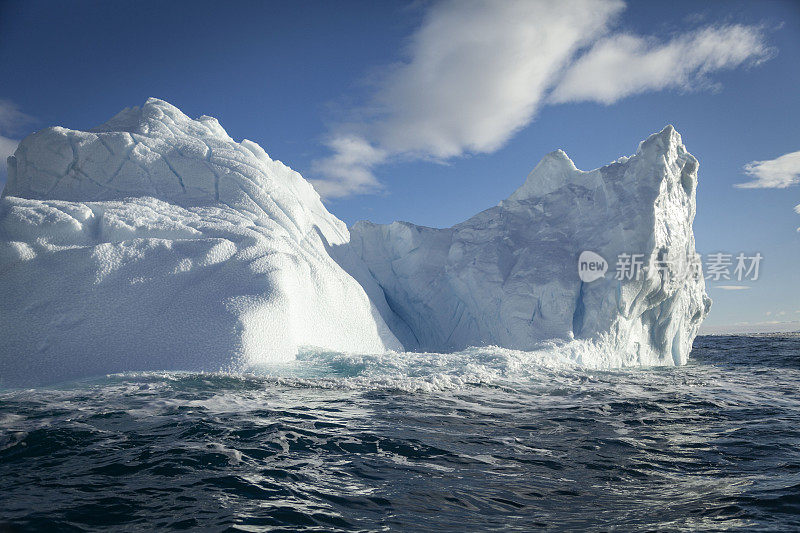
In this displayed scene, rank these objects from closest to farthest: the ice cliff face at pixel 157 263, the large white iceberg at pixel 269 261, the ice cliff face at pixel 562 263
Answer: the ice cliff face at pixel 157 263
the large white iceberg at pixel 269 261
the ice cliff face at pixel 562 263

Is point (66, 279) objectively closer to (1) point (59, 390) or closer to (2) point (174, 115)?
(1) point (59, 390)

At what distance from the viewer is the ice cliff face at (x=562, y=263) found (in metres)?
13.8

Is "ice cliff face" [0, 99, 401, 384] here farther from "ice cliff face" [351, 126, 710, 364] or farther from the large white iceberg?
"ice cliff face" [351, 126, 710, 364]

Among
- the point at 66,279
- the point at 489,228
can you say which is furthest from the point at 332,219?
the point at 66,279

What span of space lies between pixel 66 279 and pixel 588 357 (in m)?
13.0

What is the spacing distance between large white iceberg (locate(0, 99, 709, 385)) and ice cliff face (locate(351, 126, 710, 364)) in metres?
0.06

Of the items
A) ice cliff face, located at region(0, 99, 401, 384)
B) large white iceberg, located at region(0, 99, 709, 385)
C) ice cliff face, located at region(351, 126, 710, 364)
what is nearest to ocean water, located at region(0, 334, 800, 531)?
ice cliff face, located at region(0, 99, 401, 384)

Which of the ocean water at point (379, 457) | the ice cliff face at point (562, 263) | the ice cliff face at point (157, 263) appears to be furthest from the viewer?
the ice cliff face at point (562, 263)

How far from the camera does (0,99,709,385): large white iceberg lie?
27.1 feet

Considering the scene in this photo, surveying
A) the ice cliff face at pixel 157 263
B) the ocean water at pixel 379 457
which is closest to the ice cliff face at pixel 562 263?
the ice cliff face at pixel 157 263

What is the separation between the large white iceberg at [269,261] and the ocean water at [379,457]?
1536 millimetres

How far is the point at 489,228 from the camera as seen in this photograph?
16.5m

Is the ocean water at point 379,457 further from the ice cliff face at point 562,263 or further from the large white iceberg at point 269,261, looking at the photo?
the ice cliff face at point 562,263

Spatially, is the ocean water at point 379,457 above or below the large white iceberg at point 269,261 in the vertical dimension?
below
